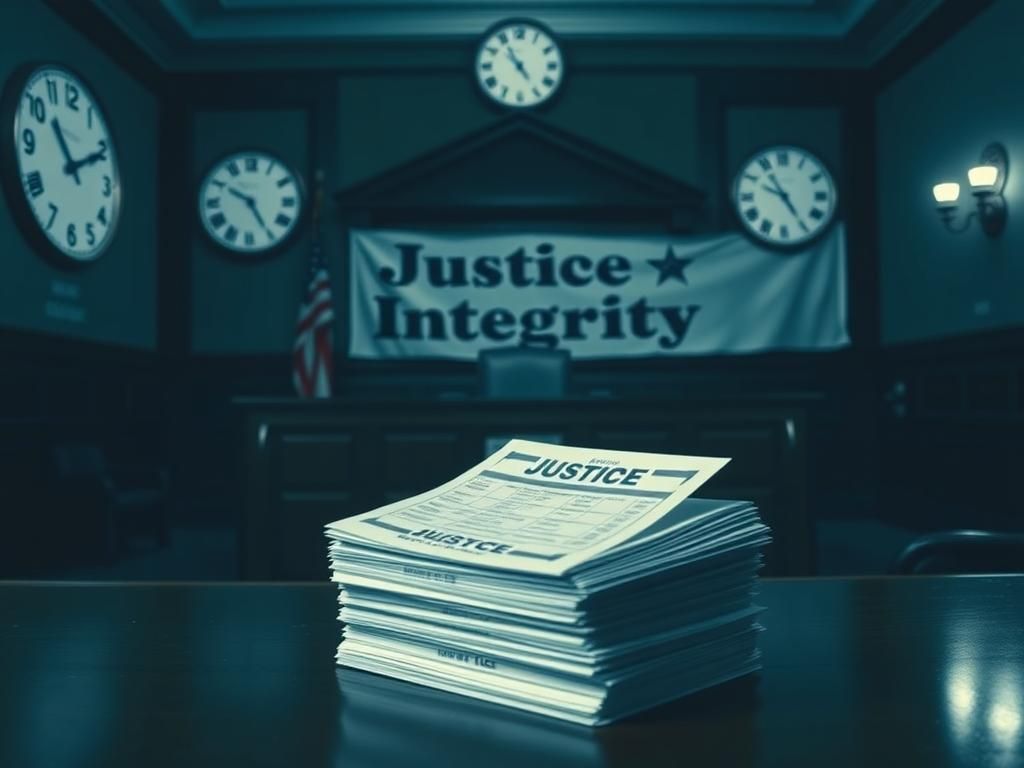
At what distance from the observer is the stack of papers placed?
489mm

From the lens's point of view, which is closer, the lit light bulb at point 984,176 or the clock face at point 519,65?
the lit light bulb at point 984,176

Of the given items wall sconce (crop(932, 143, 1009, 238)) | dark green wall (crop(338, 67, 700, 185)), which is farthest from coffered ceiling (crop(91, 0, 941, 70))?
wall sconce (crop(932, 143, 1009, 238))

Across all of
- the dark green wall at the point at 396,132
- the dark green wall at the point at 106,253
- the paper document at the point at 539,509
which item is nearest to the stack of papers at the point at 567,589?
the paper document at the point at 539,509

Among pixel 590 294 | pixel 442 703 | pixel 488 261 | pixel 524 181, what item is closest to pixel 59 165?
pixel 488 261

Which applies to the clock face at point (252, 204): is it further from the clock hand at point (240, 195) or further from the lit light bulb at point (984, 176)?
the lit light bulb at point (984, 176)

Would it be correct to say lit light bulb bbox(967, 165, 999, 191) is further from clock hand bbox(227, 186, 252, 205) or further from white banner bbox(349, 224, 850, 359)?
clock hand bbox(227, 186, 252, 205)

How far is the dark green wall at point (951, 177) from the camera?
4.43 m

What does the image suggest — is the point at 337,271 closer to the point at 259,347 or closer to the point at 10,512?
the point at 259,347

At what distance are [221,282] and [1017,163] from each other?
15.3 feet

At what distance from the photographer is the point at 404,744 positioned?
461 mm

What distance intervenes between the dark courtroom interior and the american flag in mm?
33

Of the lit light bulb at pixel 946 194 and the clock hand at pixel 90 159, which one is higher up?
the clock hand at pixel 90 159

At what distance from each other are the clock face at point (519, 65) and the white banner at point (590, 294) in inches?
36.6

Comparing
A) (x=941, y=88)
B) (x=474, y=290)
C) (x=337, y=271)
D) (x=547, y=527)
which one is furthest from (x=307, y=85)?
(x=547, y=527)
